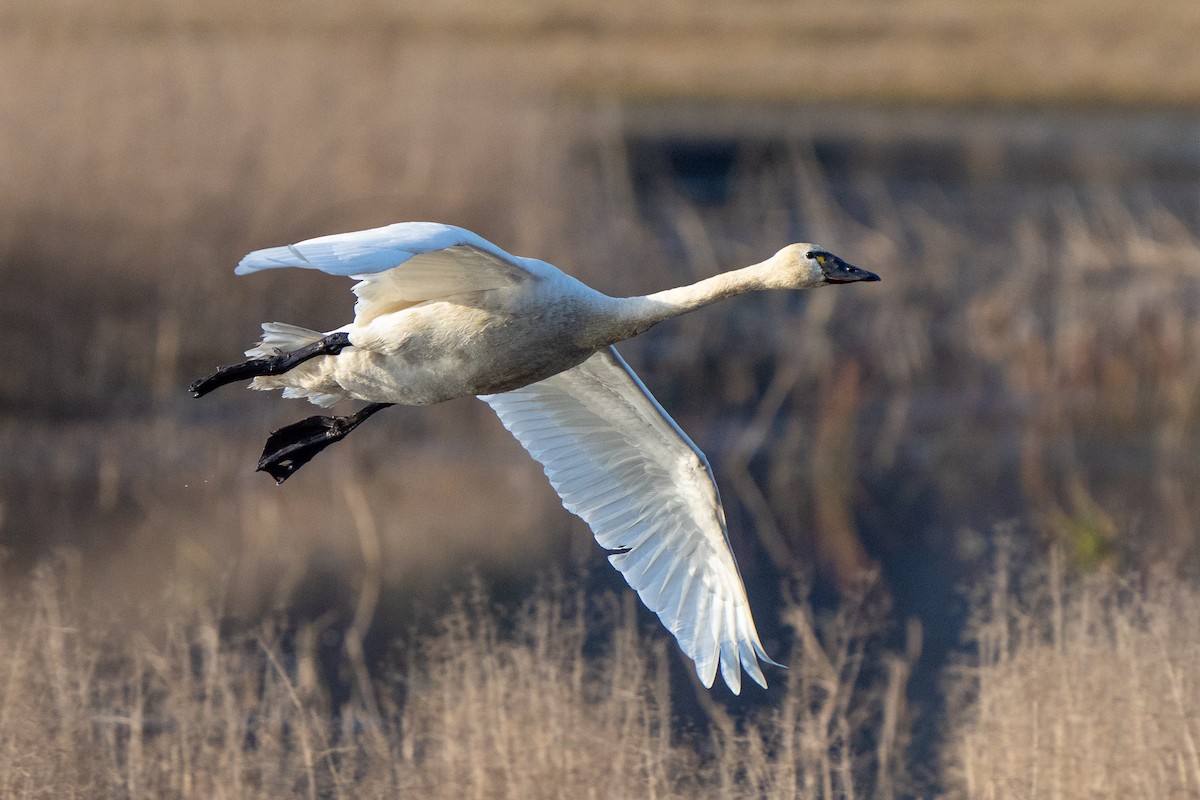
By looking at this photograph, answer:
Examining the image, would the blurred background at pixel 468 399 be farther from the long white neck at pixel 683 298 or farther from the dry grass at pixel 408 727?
the long white neck at pixel 683 298

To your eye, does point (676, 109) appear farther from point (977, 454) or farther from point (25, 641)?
point (25, 641)

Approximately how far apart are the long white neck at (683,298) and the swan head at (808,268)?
0.18ft

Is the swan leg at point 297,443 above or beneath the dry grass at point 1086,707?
above

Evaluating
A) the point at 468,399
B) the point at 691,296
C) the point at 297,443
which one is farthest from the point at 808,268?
the point at 468,399

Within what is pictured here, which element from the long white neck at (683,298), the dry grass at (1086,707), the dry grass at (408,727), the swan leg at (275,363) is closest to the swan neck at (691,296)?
the long white neck at (683,298)

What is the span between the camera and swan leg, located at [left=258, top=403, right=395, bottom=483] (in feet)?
28.9

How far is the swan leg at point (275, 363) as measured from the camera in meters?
8.21

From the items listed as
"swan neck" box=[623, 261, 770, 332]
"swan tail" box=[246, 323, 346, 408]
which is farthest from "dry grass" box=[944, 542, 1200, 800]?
"swan tail" box=[246, 323, 346, 408]

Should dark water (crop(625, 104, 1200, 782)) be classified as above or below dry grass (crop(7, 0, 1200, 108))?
below

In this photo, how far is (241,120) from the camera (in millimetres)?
15141

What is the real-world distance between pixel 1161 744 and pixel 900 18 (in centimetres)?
2449

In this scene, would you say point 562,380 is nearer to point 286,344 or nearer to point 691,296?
point 691,296

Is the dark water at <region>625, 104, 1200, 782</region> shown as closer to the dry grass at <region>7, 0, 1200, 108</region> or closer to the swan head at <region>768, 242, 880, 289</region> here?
the dry grass at <region>7, 0, 1200, 108</region>

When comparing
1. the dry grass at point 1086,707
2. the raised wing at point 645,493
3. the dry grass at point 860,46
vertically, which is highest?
the dry grass at point 860,46
